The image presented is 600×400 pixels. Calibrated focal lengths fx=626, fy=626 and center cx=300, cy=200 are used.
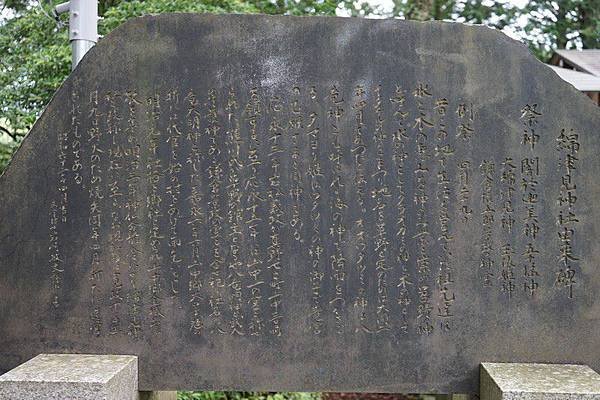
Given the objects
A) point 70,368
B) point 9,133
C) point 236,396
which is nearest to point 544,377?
point 70,368

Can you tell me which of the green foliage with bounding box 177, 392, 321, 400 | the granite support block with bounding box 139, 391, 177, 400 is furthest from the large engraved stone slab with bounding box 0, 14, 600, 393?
the green foliage with bounding box 177, 392, 321, 400

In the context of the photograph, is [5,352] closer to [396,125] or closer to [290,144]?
[290,144]

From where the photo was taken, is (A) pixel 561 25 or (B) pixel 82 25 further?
(A) pixel 561 25

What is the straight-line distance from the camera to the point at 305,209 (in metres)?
3.21

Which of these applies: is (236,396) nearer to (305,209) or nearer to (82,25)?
(305,209)

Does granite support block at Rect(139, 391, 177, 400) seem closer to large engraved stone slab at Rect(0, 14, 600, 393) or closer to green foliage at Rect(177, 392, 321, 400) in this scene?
large engraved stone slab at Rect(0, 14, 600, 393)

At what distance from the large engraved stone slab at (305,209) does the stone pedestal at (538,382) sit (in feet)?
0.31

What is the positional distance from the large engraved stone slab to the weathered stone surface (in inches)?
5.9

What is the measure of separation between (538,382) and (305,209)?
1369 mm

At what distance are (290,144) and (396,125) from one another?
21.7 inches

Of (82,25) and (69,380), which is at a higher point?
(82,25)

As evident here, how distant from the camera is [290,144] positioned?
3223 millimetres

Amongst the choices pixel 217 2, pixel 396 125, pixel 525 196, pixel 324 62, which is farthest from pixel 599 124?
pixel 217 2

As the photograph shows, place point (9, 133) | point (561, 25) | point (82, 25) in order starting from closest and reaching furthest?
point (82, 25)
point (9, 133)
point (561, 25)
